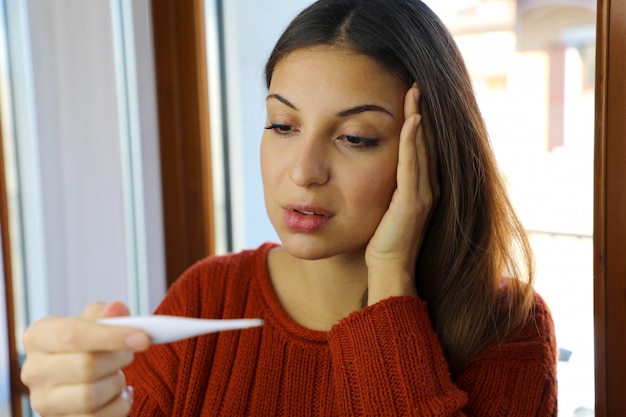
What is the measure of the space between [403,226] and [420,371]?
0.75ft

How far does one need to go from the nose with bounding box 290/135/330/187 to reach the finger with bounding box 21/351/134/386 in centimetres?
38

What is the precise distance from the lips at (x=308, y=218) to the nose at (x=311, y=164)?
42 millimetres

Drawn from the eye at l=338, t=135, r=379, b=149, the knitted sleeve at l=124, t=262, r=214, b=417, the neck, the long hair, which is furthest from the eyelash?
the knitted sleeve at l=124, t=262, r=214, b=417

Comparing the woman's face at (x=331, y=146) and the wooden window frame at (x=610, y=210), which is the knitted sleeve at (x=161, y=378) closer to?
the woman's face at (x=331, y=146)

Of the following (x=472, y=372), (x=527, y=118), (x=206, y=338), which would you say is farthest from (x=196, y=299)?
(x=527, y=118)

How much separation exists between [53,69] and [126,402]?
55.8 inches

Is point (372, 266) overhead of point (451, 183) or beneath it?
beneath

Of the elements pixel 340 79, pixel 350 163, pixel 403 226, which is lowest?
pixel 403 226

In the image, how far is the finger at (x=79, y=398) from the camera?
711mm

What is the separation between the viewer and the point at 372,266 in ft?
3.52

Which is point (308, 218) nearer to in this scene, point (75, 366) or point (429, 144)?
point (429, 144)

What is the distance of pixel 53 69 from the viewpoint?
190cm

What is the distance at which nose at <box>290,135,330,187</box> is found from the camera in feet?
3.22

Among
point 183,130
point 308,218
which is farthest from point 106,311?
point 183,130
